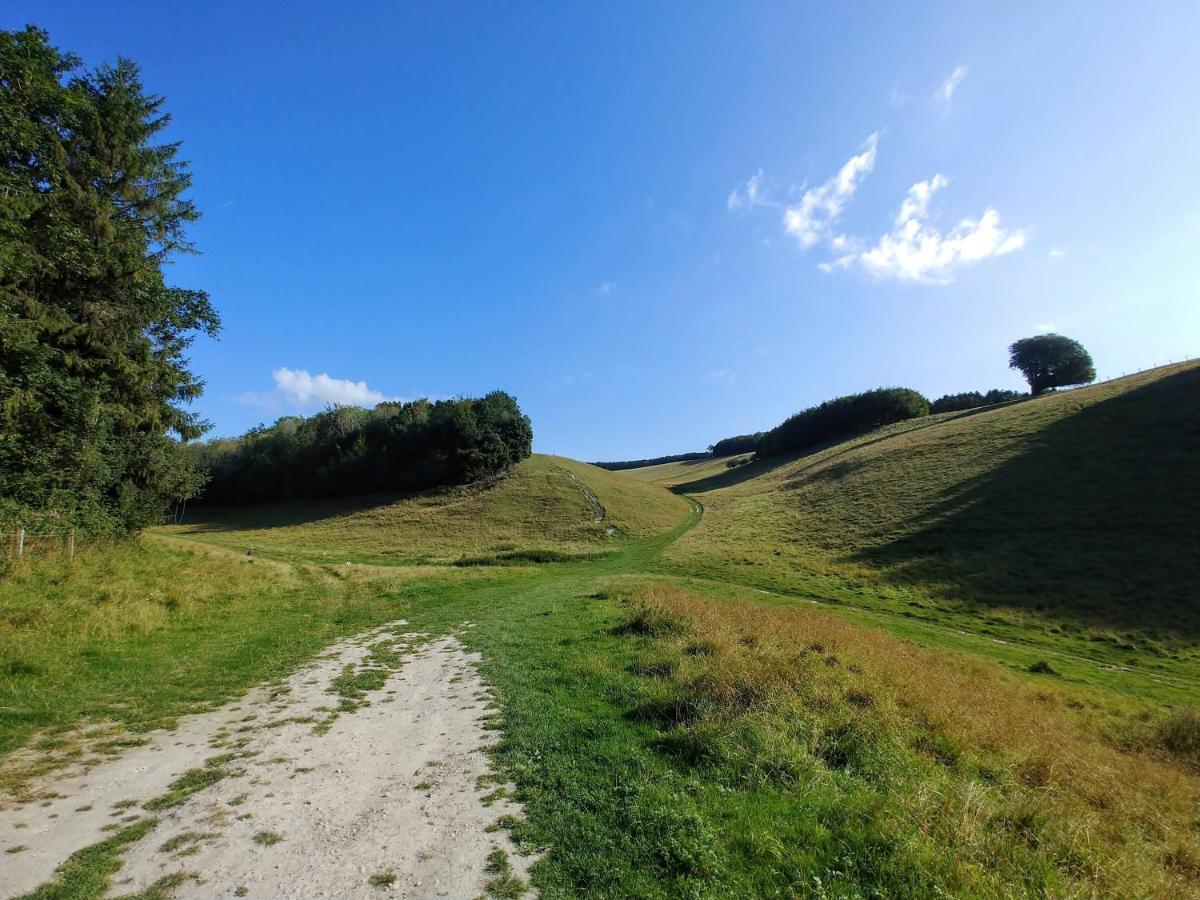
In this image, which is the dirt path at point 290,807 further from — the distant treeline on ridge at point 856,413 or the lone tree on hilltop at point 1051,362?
the lone tree on hilltop at point 1051,362

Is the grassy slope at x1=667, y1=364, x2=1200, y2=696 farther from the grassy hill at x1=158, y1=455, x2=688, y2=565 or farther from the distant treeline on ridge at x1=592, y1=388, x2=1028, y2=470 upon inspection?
the distant treeline on ridge at x1=592, y1=388, x2=1028, y2=470

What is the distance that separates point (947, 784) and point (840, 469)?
62410 mm

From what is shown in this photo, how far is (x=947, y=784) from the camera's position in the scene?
6.40 metres

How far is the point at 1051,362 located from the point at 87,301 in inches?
5053

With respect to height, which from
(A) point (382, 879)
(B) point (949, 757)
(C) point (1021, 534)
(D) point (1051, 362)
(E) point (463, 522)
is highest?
(D) point (1051, 362)

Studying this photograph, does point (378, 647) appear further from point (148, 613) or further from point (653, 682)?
point (653, 682)

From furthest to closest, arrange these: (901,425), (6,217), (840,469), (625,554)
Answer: (901,425)
(840,469)
(625,554)
(6,217)

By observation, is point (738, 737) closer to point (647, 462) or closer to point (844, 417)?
point (844, 417)

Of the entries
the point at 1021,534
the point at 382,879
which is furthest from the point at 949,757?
the point at 1021,534

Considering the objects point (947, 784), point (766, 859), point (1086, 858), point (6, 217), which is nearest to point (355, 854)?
point (766, 859)

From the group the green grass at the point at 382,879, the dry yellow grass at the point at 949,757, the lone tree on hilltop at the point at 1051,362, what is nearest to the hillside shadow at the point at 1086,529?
the dry yellow grass at the point at 949,757

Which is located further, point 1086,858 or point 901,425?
point 901,425

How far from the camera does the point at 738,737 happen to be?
25.0 feet

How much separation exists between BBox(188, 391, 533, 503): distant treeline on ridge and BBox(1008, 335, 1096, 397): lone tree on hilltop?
96381 millimetres
